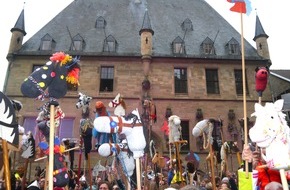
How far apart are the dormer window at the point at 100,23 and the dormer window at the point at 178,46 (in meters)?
6.15

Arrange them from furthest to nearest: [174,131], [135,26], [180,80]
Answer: [135,26]
[180,80]
[174,131]

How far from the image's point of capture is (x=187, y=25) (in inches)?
984

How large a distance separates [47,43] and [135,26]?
7.40 m

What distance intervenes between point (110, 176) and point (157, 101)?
1101 centimetres

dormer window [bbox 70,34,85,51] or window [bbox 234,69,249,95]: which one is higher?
dormer window [bbox 70,34,85,51]

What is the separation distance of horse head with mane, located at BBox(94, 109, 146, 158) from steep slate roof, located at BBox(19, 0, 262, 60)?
1642 centimetres

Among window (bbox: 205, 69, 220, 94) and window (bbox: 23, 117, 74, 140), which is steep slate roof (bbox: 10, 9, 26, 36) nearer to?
window (bbox: 23, 117, 74, 140)

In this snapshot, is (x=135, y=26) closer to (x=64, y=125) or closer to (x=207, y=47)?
(x=207, y=47)

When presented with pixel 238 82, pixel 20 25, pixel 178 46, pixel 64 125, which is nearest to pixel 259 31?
pixel 238 82

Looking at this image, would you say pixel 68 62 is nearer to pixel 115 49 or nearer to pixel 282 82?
pixel 115 49

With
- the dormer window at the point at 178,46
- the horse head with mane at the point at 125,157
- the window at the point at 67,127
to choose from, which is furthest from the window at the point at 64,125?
the horse head with mane at the point at 125,157

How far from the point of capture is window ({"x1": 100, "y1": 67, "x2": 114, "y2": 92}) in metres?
20.7

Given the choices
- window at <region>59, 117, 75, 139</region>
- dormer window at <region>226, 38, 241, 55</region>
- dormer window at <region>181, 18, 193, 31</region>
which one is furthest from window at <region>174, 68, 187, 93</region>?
window at <region>59, 117, 75, 139</region>

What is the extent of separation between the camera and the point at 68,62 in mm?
4824
